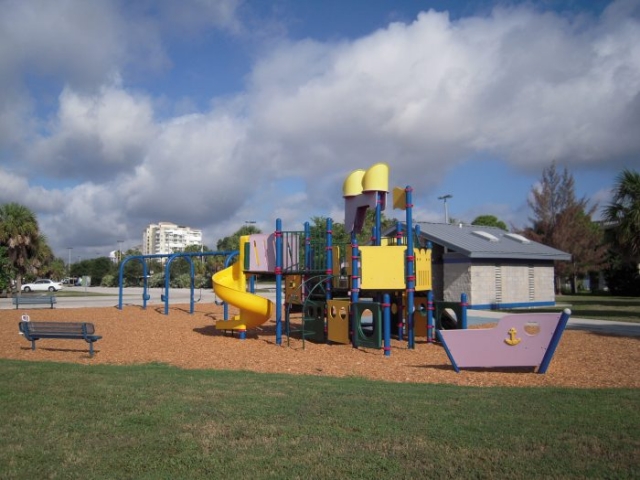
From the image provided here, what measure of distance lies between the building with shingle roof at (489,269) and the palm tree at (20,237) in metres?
25.5

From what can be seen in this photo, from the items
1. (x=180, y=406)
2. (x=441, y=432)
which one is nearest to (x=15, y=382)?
(x=180, y=406)

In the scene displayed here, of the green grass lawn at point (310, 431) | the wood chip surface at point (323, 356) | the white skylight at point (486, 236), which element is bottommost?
the wood chip surface at point (323, 356)

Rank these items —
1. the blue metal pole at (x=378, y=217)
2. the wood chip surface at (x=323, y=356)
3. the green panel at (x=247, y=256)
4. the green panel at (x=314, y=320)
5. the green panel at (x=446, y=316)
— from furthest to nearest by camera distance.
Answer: the green panel at (x=247, y=256)
the green panel at (x=314, y=320)
the green panel at (x=446, y=316)
the blue metal pole at (x=378, y=217)
the wood chip surface at (x=323, y=356)

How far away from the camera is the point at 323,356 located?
11414 millimetres

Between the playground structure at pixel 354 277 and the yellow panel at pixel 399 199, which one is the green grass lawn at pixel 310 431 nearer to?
the playground structure at pixel 354 277

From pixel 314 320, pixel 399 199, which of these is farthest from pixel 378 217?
pixel 314 320

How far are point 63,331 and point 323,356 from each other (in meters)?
5.39

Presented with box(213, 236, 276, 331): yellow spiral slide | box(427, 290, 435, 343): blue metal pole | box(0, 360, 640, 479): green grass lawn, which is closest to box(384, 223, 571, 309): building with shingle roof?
box(427, 290, 435, 343): blue metal pole

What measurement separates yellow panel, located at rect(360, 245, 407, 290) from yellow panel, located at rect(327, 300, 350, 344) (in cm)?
119

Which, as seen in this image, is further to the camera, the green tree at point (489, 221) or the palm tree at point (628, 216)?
the green tree at point (489, 221)

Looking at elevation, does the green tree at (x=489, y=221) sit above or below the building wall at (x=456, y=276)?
above

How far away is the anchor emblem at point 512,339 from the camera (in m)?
9.10

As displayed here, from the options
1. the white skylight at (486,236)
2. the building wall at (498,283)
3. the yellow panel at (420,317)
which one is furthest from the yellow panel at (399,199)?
the white skylight at (486,236)

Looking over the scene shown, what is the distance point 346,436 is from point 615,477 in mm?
2223
